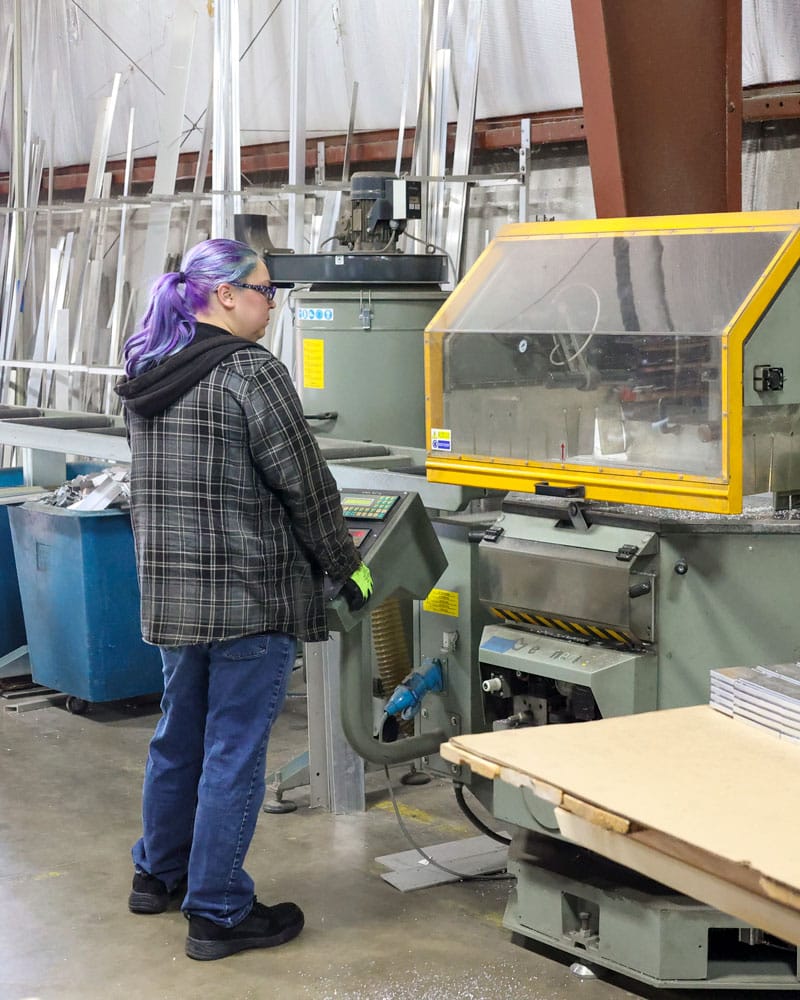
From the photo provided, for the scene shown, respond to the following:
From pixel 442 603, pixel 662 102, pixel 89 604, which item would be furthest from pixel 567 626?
pixel 89 604

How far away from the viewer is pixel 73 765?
3869 mm

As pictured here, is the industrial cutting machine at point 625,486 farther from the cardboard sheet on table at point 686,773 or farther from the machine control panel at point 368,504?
the cardboard sheet on table at point 686,773

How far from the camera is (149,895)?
2.86m

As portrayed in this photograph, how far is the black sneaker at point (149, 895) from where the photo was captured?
2.86 meters

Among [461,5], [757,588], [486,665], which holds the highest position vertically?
[461,5]

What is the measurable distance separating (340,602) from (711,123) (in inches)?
62.4

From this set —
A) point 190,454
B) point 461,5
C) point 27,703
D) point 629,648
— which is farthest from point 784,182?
point 27,703

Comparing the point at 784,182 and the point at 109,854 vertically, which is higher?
the point at 784,182

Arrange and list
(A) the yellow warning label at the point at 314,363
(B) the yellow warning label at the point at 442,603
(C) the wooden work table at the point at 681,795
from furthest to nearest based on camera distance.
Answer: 1. (A) the yellow warning label at the point at 314,363
2. (B) the yellow warning label at the point at 442,603
3. (C) the wooden work table at the point at 681,795

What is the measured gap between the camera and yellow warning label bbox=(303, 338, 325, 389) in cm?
399

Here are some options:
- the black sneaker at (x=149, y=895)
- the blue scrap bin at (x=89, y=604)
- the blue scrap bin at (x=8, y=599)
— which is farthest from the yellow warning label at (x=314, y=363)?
the black sneaker at (x=149, y=895)

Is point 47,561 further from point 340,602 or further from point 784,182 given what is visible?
point 784,182

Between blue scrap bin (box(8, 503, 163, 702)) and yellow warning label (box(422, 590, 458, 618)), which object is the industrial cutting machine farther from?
blue scrap bin (box(8, 503, 163, 702))

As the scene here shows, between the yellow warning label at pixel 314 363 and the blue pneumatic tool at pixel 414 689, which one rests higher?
the yellow warning label at pixel 314 363
